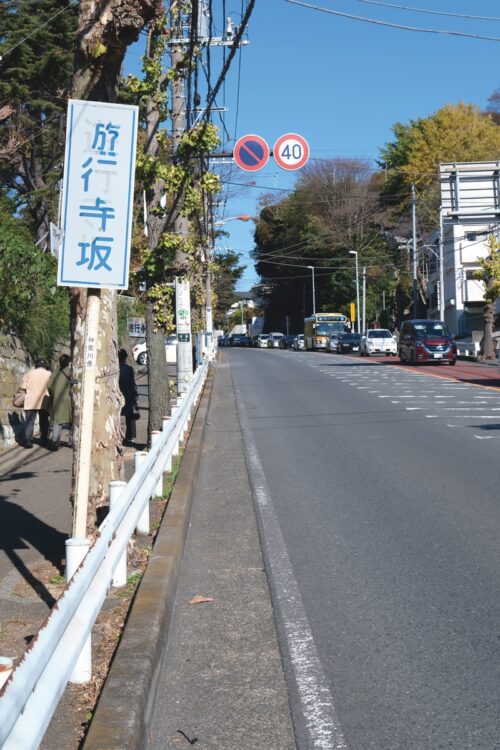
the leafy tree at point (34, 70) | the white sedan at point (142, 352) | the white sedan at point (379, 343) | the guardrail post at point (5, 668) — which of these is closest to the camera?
the guardrail post at point (5, 668)

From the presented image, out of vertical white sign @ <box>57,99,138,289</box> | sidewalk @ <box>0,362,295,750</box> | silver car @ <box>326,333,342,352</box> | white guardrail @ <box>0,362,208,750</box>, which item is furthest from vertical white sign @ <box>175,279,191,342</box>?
silver car @ <box>326,333,342,352</box>

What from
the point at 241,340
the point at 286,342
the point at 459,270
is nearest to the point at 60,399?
the point at 459,270

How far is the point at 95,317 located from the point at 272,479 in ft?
20.5

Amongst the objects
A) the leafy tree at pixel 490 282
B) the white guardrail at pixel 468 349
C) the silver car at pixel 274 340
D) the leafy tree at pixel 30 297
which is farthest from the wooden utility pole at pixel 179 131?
the silver car at pixel 274 340

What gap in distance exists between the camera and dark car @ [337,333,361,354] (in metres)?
62.8

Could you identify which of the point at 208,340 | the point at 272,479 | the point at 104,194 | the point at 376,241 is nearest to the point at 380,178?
the point at 376,241

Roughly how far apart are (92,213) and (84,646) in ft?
8.54

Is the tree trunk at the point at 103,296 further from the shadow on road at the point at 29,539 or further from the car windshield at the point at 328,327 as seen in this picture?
the car windshield at the point at 328,327

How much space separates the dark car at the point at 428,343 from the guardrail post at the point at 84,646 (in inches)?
1426

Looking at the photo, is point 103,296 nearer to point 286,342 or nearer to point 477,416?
point 477,416

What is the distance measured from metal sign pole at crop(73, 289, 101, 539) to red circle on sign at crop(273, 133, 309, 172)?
15.3m

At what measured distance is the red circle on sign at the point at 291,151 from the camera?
2048 centimetres

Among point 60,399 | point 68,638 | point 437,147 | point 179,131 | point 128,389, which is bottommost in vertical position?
point 68,638

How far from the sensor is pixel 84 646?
443 centimetres
